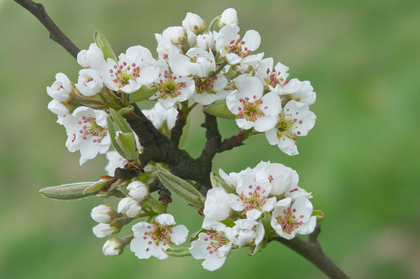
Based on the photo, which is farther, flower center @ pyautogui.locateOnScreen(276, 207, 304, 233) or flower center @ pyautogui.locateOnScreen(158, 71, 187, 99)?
flower center @ pyautogui.locateOnScreen(158, 71, 187, 99)

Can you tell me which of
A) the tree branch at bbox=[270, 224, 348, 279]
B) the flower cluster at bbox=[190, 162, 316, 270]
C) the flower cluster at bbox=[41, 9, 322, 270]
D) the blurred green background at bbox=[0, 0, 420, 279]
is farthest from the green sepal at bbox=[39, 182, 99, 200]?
the blurred green background at bbox=[0, 0, 420, 279]

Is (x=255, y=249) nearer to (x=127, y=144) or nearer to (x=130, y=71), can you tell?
(x=127, y=144)

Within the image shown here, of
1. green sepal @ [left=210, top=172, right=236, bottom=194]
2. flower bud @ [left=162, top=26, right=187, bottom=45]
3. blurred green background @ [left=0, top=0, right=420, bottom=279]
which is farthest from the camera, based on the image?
blurred green background @ [left=0, top=0, right=420, bottom=279]

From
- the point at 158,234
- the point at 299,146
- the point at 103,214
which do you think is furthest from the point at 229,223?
the point at 299,146

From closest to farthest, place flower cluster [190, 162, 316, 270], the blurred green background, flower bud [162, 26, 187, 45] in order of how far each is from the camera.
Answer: flower cluster [190, 162, 316, 270]
flower bud [162, 26, 187, 45]
the blurred green background

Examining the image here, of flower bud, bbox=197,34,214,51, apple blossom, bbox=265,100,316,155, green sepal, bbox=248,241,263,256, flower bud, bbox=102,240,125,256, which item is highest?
flower bud, bbox=197,34,214,51

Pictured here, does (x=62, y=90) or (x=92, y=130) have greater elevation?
(x=62, y=90)

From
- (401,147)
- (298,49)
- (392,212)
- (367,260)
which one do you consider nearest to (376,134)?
(401,147)

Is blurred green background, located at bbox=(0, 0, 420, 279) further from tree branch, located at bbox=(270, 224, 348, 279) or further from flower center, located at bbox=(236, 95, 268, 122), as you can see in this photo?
flower center, located at bbox=(236, 95, 268, 122)
